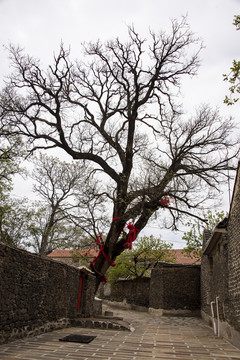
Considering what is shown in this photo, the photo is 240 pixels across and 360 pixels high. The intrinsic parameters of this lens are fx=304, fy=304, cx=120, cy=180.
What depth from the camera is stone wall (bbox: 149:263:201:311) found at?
1853cm

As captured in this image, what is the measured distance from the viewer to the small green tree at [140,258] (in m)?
25.8

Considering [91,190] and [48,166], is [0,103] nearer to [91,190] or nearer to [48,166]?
[91,190]

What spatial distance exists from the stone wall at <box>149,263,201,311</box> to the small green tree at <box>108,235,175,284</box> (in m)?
6.17

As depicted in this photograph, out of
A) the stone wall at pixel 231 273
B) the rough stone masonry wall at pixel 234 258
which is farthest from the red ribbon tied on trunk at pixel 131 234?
the rough stone masonry wall at pixel 234 258

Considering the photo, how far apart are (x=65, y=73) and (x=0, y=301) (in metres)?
11.1

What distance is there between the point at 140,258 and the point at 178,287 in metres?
8.21

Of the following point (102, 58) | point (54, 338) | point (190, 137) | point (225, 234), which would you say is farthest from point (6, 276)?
point (102, 58)

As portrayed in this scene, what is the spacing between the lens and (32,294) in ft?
24.8

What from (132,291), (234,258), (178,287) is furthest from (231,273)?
(132,291)

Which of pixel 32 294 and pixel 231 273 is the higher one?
pixel 231 273

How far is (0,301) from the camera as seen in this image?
Answer: 606cm

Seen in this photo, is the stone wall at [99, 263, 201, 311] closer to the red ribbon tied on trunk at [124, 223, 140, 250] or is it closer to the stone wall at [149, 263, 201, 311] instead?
the stone wall at [149, 263, 201, 311]

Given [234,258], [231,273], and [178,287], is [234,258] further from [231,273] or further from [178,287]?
[178,287]

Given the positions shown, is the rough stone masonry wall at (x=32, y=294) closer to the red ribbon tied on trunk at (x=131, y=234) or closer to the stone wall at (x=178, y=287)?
the red ribbon tied on trunk at (x=131, y=234)
